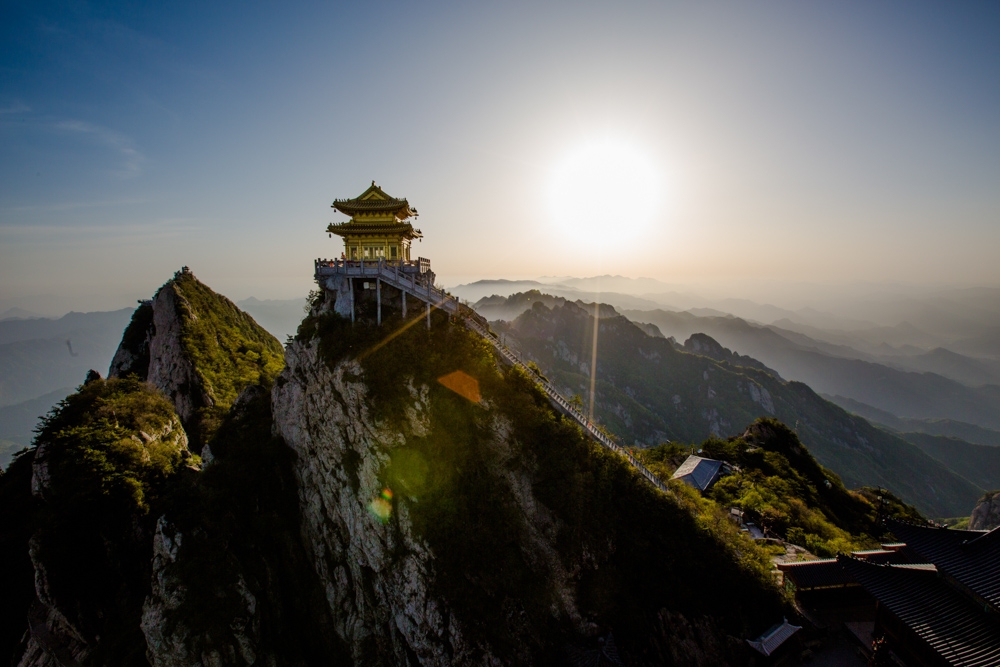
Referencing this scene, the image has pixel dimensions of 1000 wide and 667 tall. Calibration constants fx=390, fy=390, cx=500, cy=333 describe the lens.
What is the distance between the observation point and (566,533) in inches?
899

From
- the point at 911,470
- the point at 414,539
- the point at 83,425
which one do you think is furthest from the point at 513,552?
the point at 911,470

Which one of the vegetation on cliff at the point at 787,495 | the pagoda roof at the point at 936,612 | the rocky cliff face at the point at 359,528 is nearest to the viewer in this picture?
the pagoda roof at the point at 936,612

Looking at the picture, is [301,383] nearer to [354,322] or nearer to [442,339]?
[354,322]

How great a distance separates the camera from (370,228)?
30859mm

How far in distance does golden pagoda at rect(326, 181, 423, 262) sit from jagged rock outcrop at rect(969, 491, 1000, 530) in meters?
82.8

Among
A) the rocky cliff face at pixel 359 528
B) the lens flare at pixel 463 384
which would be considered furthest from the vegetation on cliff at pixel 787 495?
the rocky cliff face at pixel 359 528

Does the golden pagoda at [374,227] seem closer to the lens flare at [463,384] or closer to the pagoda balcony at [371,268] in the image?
the pagoda balcony at [371,268]

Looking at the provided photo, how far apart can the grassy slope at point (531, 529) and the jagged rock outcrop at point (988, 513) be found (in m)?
61.3

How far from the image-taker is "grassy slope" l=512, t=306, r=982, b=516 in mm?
111250

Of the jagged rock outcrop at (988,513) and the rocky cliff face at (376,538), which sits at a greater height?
the rocky cliff face at (376,538)

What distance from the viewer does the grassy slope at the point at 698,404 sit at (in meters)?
111

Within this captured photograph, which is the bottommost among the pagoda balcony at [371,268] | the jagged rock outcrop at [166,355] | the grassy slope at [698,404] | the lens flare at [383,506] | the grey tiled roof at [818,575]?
the grassy slope at [698,404]

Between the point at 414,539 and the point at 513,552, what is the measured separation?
607cm

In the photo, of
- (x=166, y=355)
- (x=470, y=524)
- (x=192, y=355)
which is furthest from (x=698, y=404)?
(x=166, y=355)
